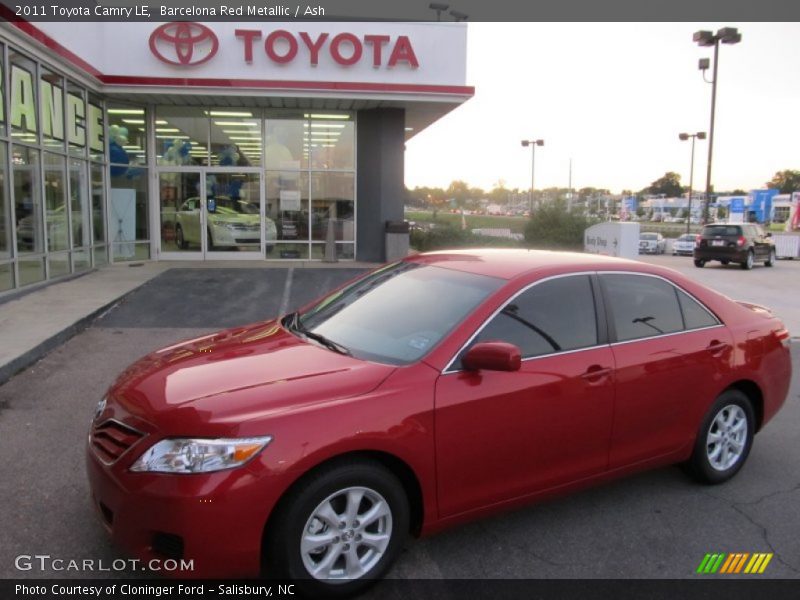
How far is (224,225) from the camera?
53.9ft

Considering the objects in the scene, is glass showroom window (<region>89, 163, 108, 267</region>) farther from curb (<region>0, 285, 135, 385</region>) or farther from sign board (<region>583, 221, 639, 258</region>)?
sign board (<region>583, 221, 639, 258</region>)

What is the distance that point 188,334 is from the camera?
857 centimetres

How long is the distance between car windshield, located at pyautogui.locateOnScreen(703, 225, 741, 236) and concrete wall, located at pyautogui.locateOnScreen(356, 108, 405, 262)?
1331cm

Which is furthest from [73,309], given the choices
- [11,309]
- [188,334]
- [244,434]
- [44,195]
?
[244,434]

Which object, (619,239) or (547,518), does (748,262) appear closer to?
(619,239)

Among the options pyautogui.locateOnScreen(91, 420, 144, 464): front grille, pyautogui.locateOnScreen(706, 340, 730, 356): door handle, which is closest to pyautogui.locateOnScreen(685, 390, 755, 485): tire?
pyautogui.locateOnScreen(706, 340, 730, 356): door handle

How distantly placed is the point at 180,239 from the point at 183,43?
459cm

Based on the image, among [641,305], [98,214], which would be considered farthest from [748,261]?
[641,305]

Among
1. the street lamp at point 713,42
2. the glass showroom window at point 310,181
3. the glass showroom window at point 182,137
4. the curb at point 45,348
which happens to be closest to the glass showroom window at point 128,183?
the glass showroom window at point 182,137

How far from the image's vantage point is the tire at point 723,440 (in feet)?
14.2

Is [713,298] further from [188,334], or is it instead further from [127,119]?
[127,119]

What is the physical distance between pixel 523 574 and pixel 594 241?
11.9 meters

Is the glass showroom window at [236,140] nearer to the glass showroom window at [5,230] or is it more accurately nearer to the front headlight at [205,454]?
the glass showroom window at [5,230]

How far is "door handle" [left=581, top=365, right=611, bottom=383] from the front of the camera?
147 inches
